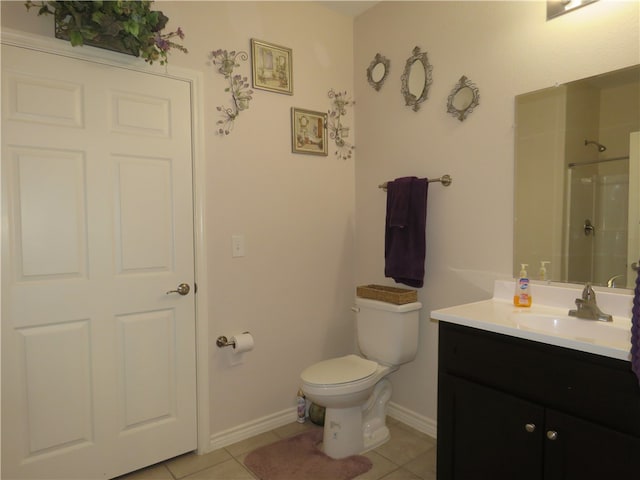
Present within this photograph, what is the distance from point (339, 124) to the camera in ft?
9.07

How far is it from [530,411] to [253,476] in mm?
1333

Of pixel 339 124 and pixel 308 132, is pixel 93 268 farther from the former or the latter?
pixel 339 124

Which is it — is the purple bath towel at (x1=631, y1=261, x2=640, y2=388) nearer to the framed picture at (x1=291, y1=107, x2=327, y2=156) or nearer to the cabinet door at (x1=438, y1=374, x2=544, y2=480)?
the cabinet door at (x1=438, y1=374, x2=544, y2=480)


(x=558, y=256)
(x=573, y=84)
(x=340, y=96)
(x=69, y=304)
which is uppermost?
(x=340, y=96)

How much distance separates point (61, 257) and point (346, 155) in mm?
1754

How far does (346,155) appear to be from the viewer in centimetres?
281

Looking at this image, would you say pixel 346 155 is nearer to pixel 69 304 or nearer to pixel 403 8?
pixel 403 8

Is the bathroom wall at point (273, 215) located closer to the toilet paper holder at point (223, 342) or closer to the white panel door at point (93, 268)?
the toilet paper holder at point (223, 342)

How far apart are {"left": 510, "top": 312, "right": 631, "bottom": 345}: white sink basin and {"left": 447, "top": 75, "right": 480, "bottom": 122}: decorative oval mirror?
1.07 meters

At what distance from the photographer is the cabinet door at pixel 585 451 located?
3.97 feet

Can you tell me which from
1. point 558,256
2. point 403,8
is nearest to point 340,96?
point 403,8

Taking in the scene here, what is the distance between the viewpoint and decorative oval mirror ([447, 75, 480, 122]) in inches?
84.4

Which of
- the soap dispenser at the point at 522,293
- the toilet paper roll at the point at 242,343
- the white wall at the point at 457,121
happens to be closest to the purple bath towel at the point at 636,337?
the soap dispenser at the point at 522,293

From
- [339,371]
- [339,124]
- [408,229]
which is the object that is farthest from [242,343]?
[339,124]
